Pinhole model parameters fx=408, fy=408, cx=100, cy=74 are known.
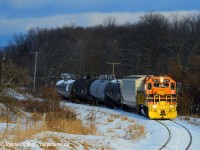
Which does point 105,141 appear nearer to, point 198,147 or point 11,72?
point 198,147

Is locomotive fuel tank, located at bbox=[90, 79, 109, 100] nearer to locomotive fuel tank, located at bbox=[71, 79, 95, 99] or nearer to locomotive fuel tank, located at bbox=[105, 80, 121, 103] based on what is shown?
locomotive fuel tank, located at bbox=[105, 80, 121, 103]

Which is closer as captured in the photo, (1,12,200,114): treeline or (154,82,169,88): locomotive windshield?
Result: (154,82,169,88): locomotive windshield

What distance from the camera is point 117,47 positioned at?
354ft

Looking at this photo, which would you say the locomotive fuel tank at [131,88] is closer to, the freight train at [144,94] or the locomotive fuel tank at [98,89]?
the freight train at [144,94]

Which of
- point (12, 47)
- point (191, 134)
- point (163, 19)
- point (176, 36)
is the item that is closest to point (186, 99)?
point (191, 134)

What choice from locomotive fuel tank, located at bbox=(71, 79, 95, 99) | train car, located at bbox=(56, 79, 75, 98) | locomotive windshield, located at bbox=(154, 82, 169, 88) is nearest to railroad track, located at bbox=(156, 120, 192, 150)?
locomotive windshield, located at bbox=(154, 82, 169, 88)

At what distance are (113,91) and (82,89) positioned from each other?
13295mm

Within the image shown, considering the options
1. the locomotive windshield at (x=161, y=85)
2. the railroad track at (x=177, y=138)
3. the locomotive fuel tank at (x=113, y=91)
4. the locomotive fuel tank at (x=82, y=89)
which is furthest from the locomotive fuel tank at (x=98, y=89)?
the railroad track at (x=177, y=138)

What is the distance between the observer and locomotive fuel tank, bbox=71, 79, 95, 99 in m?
56.4

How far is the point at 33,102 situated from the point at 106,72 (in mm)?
58741

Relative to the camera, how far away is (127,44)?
109938mm

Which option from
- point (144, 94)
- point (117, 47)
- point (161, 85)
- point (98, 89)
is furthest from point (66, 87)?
point (117, 47)

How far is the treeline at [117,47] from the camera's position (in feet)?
295

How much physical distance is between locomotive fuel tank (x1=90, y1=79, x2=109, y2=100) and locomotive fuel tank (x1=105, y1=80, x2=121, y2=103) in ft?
4.91
